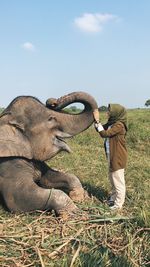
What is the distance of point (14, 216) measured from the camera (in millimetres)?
4891

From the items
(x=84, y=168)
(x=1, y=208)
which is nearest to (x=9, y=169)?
(x=1, y=208)

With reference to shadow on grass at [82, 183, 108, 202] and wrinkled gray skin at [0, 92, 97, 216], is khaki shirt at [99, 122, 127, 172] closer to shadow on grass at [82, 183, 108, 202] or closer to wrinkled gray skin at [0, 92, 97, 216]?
wrinkled gray skin at [0, 92, 97, 216]

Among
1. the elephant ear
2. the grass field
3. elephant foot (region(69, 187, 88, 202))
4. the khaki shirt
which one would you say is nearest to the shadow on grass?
the grass field

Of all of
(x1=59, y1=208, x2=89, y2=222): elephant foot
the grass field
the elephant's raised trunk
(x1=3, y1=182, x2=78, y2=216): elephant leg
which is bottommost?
the grass field

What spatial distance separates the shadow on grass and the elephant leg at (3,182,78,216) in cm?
98

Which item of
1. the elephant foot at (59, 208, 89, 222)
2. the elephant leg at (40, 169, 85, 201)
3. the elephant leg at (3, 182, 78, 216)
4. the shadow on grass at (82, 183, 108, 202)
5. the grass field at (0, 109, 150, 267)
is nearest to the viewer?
the grass field at (0, 109, 150, 267)

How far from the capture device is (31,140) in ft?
17.6

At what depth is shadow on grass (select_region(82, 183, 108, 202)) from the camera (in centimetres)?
586

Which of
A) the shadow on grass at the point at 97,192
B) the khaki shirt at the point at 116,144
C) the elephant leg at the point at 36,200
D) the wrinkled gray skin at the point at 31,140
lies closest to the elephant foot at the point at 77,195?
the wrinkled gray skin at the point at 31,140

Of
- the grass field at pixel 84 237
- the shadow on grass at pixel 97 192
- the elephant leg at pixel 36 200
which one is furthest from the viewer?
the shadow on grass at pixel 97 192

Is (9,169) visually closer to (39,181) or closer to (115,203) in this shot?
(39,181)

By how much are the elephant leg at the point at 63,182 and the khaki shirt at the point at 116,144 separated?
509mm

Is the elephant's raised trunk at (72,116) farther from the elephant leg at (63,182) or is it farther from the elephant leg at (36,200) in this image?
the elephant leg at (36,200)

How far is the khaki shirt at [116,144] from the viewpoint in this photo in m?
5.38
